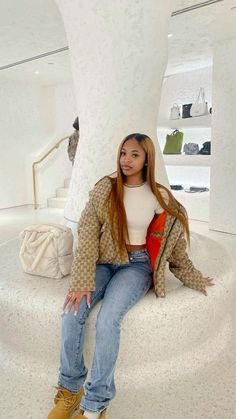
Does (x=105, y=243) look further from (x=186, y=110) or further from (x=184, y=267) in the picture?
(x=186, y=110)

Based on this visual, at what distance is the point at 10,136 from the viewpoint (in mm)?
7227

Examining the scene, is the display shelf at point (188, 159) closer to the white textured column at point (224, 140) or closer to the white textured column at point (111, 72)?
the white textured column at point (224, 140)

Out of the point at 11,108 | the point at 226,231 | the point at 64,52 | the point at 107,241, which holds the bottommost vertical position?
the point at 226,231

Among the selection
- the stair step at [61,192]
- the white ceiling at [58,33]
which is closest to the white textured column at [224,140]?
the white ceiling at [58,33]

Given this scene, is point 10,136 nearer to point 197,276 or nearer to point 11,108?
point 11,108

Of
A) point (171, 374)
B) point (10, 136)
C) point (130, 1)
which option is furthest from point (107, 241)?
point (10, 136)

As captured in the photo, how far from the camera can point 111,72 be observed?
264 cm

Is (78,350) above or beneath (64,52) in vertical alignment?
beneath

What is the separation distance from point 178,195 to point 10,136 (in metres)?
3.77

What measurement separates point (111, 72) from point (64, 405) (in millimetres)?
2225

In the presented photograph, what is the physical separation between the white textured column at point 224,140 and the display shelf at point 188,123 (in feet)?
2.20

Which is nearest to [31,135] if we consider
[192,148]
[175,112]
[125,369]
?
[175,112]

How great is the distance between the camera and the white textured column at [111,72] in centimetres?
254

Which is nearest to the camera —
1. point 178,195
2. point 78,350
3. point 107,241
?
point 78,350
